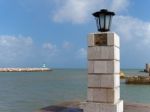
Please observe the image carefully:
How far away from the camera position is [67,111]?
38.3 feet

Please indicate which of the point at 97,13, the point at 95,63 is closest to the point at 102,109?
the point at 95,63

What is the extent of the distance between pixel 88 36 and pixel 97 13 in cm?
77

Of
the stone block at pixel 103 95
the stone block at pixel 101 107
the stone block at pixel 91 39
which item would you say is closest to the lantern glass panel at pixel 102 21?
the stone block at pixel 91 39

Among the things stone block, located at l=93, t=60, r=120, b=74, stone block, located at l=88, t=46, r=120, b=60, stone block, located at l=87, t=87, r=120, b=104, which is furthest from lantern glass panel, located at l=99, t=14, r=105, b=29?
stone block, located at l=87, t=87, r=120, b=104

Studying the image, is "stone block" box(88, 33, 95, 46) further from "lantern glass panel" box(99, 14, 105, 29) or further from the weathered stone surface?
the weathered stone surface

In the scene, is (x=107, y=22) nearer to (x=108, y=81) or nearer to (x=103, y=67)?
(x=103, y=67)

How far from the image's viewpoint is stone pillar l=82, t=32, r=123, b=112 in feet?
34.0

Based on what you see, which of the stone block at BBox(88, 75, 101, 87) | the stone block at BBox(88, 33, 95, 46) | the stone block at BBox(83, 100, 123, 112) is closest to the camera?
the stone block at BBox(83, 100, 123, 112)

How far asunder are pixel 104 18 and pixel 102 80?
6.39 ft

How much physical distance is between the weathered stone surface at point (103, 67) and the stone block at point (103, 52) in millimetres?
137

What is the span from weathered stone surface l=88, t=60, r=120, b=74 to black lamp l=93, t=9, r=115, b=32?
1.07 metres

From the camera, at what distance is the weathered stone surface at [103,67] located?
1037 centimetres

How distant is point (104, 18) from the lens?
1075 centimetres

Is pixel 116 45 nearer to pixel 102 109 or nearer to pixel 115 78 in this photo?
pixel 115 78
